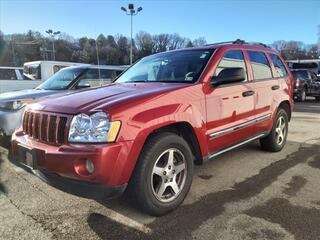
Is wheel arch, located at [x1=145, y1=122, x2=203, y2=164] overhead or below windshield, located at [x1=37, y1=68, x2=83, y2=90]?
below

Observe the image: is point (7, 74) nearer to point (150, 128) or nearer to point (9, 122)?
point (9, 122)

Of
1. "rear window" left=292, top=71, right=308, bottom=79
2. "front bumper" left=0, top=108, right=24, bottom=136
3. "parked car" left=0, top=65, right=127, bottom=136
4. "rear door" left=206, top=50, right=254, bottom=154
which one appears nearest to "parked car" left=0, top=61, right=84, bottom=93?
"parked car" left=0, top=65, right=127, bottom=136

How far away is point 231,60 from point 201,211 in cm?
219

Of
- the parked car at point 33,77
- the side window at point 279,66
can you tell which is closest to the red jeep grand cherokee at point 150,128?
the side window at point 279,66

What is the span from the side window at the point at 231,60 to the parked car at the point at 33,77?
8.19 m

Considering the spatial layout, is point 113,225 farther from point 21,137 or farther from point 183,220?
point 21,137

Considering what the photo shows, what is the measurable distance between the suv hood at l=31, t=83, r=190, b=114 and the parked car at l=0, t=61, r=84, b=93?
28.5 feet

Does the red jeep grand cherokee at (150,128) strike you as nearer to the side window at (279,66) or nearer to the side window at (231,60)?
the side window at (231,60)

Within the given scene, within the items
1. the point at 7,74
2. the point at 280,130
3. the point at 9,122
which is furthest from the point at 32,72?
the point at 280,130

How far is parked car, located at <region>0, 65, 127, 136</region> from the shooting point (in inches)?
240

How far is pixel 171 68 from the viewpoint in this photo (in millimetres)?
4727

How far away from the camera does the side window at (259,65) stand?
210 inches

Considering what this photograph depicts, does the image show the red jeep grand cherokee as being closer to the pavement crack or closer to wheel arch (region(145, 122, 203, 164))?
wheel arch (region(145, 122, 203, 164))

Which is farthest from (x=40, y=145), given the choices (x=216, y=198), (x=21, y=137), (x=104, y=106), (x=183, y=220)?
(x=216, y=198)
